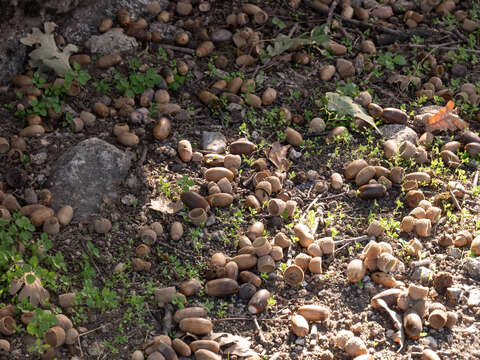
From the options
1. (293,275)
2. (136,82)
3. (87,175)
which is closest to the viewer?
(293,275)

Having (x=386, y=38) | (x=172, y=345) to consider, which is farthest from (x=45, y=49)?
(x=386, y=38)

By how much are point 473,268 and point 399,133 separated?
100cm

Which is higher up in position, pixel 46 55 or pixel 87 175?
pixel 46 55

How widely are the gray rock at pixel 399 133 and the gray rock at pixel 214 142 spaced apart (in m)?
0.95

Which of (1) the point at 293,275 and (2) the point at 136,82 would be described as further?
(2) the point at 136,82

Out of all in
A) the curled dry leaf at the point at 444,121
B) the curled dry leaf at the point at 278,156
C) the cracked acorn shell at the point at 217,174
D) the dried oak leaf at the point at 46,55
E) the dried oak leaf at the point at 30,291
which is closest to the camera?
the dried oak leaf at the point at 30,291

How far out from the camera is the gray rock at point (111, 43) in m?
3.70

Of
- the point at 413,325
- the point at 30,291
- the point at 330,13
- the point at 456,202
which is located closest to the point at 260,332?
the point at 413,325

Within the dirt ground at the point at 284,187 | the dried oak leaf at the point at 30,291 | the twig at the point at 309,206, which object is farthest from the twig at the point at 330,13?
the dried oak leaf at the point at 30,291

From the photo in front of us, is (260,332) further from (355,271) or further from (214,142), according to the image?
(214,142)

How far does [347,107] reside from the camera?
3549 millimetres

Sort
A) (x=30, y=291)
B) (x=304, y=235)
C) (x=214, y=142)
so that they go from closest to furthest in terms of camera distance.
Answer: (x=30, y=291), (x=304, y=235), (x=214, y=142)

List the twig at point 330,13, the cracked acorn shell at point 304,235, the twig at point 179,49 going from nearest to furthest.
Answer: the cracked acorn shell at point 304,235 < the twig at point 179,49 < the twig at point 330,13

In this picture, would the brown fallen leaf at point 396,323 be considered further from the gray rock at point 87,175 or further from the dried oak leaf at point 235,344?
the gray rock at point 87,175
